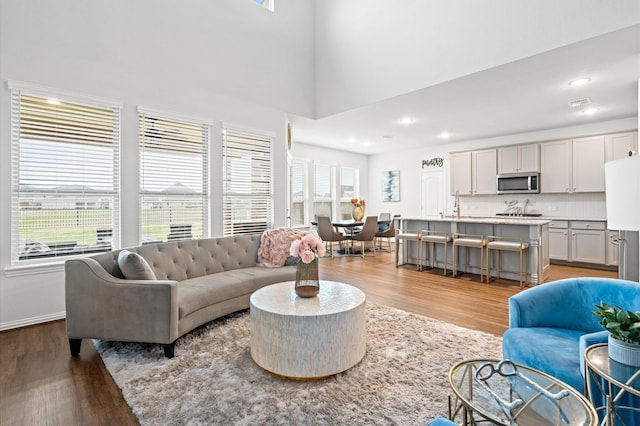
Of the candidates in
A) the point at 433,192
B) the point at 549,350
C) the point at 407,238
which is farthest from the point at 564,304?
the point at 433,192

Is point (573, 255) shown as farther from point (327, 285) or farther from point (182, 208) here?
point (182, 208)

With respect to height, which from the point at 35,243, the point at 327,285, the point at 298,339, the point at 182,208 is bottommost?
the point at 298,339

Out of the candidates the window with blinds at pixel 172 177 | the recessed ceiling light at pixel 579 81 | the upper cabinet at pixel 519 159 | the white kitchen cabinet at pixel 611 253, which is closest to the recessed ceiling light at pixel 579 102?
the recessed ceiling light at pixel 579 81

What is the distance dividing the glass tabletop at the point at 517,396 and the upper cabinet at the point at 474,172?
6837 mm

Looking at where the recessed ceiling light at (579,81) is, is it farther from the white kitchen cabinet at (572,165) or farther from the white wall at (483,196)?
the white wall at (483,196)

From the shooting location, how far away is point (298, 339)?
2094mm

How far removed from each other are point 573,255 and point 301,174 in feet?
19.9

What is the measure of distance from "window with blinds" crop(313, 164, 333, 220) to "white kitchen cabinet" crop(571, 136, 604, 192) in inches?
219

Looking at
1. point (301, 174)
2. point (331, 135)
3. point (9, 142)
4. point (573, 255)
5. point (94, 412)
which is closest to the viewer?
point (94, 412)

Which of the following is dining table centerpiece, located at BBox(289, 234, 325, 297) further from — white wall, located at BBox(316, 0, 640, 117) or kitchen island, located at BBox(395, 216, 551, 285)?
kitchen island, located at BBox(395, 216, 551, 285)

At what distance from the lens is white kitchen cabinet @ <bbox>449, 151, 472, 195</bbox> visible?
301 inches

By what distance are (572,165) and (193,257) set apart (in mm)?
7025

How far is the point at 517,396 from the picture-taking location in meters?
1.18

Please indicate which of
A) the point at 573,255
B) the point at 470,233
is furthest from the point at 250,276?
the point at 573,255
